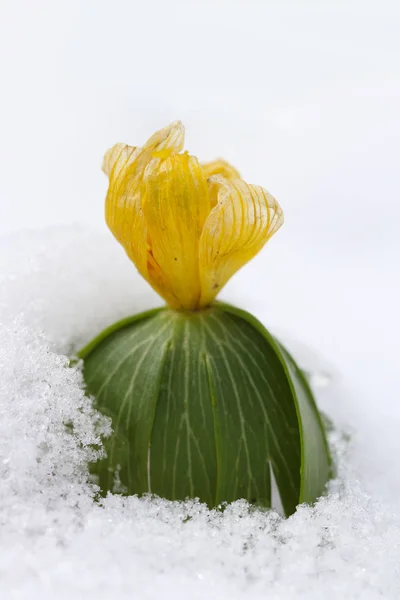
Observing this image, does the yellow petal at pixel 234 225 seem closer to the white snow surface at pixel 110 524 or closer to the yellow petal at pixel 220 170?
the yellow petal at pixel 220 170

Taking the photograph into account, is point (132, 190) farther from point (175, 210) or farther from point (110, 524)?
point (110, 524)

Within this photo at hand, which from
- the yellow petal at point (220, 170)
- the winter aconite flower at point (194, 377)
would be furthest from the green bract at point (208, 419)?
the yellow petal at point (220, 170)

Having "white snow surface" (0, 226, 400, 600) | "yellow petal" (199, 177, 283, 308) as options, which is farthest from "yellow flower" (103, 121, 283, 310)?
"white snow surface" (0, 226, 400, 600)

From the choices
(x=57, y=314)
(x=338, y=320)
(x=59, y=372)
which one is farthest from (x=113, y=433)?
(x=338, y=320)

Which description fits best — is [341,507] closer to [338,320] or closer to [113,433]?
[113,433]

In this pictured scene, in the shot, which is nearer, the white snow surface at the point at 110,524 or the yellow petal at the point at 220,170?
the white snow surface at the point at 110,524

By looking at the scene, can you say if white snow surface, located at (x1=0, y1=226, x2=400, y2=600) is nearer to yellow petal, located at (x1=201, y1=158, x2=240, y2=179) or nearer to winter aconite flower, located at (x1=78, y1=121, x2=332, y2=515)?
winter aconite flower, located at (x1=78, y1=121, x2=332, y2=515)

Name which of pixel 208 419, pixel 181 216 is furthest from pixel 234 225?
pixel 208 419
